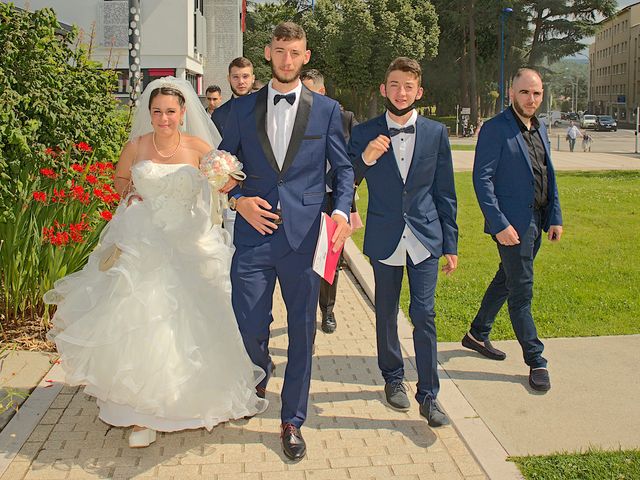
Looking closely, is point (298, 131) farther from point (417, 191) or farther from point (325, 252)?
point (417, 191)

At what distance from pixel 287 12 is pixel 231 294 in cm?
7330

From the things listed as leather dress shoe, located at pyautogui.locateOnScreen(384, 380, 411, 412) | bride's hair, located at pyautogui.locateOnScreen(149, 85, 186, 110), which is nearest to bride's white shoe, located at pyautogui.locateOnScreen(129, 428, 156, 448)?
leather dress shoe, located at pyautogui.locateOnScreen(384, 380, 411, 412)

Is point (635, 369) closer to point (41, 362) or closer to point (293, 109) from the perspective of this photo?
point (293, 109)

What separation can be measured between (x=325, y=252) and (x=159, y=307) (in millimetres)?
1046

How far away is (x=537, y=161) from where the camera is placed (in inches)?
225

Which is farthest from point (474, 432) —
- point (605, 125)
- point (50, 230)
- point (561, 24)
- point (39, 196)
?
point (605, 125)

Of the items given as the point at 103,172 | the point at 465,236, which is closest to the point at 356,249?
the point at 465,236

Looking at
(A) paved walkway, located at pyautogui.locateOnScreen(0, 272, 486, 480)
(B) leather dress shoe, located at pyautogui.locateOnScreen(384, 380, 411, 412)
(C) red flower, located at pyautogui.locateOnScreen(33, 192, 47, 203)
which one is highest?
(C) red flower, located at pyautogui.locateOnScreen(33, 192, 47, 203)

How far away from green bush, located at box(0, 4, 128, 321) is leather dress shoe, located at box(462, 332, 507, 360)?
342 cm

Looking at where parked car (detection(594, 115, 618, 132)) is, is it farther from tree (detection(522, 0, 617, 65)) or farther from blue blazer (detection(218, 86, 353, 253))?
blue blazer (detection(218, 86, 353, 253))

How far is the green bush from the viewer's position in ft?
21.3

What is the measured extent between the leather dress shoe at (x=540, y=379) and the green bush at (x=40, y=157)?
3.89 m

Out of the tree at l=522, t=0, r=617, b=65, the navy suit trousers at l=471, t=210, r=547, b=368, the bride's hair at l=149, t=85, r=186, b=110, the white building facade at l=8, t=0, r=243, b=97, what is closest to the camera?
the bride's hair at l=149, t=85, r=186, b=110

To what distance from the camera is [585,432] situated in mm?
4809
